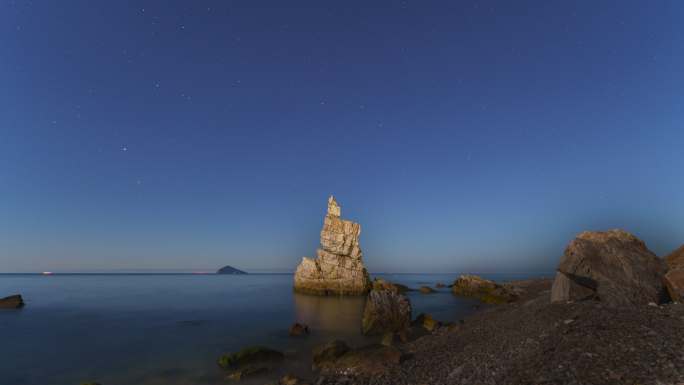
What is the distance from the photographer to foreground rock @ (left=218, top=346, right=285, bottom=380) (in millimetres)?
18359

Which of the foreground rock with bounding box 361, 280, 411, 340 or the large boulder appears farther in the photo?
the foreground rock with bounding box 361, 280, 411, 340

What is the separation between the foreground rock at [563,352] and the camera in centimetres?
1087

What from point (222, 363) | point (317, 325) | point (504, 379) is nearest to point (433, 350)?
point (504, 379)

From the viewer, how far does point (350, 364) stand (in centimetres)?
1684

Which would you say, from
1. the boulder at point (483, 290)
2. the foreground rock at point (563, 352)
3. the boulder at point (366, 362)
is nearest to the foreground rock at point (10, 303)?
the boulder at point (366, 362)

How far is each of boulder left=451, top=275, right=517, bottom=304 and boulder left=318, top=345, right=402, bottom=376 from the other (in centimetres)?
4524

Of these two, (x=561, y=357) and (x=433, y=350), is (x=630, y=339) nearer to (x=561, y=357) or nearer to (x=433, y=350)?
(x=561, y=357)

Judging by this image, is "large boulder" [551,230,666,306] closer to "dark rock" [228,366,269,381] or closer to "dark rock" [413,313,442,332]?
"dark rock" [413,313,442,332]

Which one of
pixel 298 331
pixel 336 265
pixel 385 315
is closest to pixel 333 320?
pixel 298 331

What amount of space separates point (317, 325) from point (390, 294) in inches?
366

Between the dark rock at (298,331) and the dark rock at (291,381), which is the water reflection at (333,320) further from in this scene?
the dark rock at (291,381)

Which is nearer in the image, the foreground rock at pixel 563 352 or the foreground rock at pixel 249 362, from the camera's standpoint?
the foreground rock at pixel 563 352

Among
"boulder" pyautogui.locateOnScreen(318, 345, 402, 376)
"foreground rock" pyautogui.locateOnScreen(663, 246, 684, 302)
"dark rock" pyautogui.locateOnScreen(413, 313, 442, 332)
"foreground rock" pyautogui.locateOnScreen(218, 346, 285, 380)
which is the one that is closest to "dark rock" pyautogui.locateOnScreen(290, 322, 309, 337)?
"foreground rock" pyautogui.locateOnScreen(218, 346, 285, 380)

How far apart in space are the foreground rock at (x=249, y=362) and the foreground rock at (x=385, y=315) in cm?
1063
